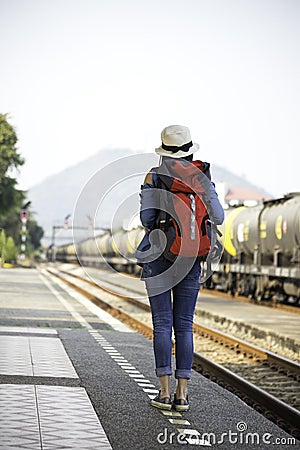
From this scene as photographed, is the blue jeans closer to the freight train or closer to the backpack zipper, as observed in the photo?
the backpack zipper

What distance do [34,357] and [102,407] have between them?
3670 millimetres

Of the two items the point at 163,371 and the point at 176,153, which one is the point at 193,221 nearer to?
the point at 176,153

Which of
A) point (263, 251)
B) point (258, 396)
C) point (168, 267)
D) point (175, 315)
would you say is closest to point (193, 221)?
point (168, 267)

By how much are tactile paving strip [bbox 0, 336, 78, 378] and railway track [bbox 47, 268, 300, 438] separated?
3.40ft

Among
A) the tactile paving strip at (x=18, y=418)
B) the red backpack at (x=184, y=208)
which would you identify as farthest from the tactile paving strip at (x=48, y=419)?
the red backpack at (x=184, y=208)

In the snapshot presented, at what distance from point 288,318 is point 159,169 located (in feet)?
55.7

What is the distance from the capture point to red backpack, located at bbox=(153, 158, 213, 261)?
8.52 meters

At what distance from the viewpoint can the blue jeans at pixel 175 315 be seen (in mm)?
8633

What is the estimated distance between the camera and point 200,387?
10.6 metres

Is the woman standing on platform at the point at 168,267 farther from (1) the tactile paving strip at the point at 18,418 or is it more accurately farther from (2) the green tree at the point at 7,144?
(2) the green tree at the point at 7,144

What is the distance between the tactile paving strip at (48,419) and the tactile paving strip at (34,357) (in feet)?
3.69

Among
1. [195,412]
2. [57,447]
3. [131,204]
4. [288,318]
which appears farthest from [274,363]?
[288,318]

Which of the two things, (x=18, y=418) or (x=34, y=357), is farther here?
(x=34, y=357)

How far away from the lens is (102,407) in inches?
334
